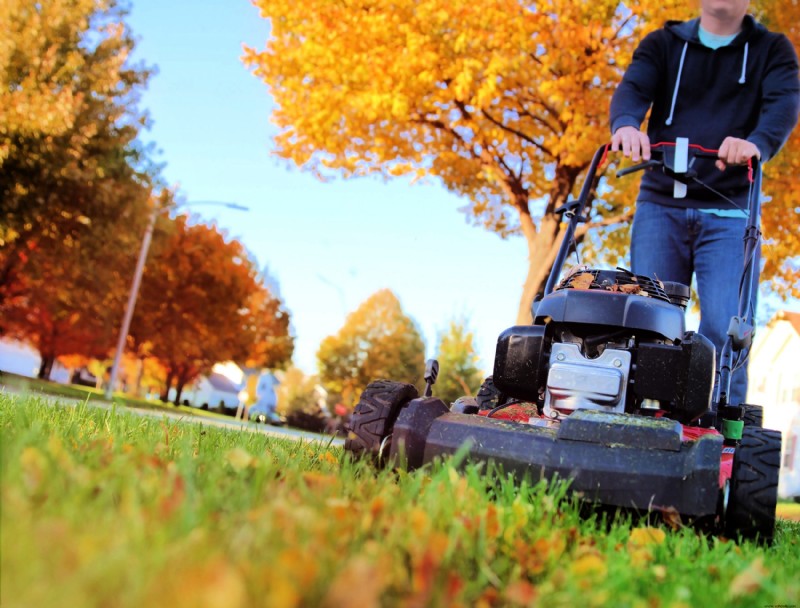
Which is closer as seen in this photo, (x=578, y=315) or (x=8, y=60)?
(x=578, y=315)

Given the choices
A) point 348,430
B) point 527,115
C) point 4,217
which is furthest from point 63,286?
point 348,430

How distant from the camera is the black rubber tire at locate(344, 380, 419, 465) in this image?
10.2 ft

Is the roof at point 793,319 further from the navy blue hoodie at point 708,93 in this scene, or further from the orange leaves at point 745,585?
the orange leaves at point 745,585

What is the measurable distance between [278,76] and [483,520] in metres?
11.2

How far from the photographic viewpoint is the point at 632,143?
3961 mm

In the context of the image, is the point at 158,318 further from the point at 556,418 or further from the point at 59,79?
the point at 556,418

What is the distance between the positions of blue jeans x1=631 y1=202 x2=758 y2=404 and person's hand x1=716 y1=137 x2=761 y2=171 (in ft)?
1.22

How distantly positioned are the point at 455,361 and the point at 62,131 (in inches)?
734

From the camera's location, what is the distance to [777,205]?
34.0ft

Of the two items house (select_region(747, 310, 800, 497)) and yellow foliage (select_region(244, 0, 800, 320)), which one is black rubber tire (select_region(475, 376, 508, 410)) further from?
house (select_region(747, 310, 800, 497))

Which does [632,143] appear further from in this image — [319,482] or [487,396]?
[319,482]

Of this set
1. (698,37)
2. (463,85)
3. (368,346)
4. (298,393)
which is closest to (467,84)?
(463,85)

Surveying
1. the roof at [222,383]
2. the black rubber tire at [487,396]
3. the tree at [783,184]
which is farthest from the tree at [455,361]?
the roof at [222,383]

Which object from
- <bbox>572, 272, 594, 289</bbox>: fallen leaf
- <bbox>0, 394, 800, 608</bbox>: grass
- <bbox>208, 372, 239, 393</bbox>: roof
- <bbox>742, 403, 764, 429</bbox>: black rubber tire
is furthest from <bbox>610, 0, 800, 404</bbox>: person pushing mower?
<bbox>208, 372, 239, 393</bbox>: roof
